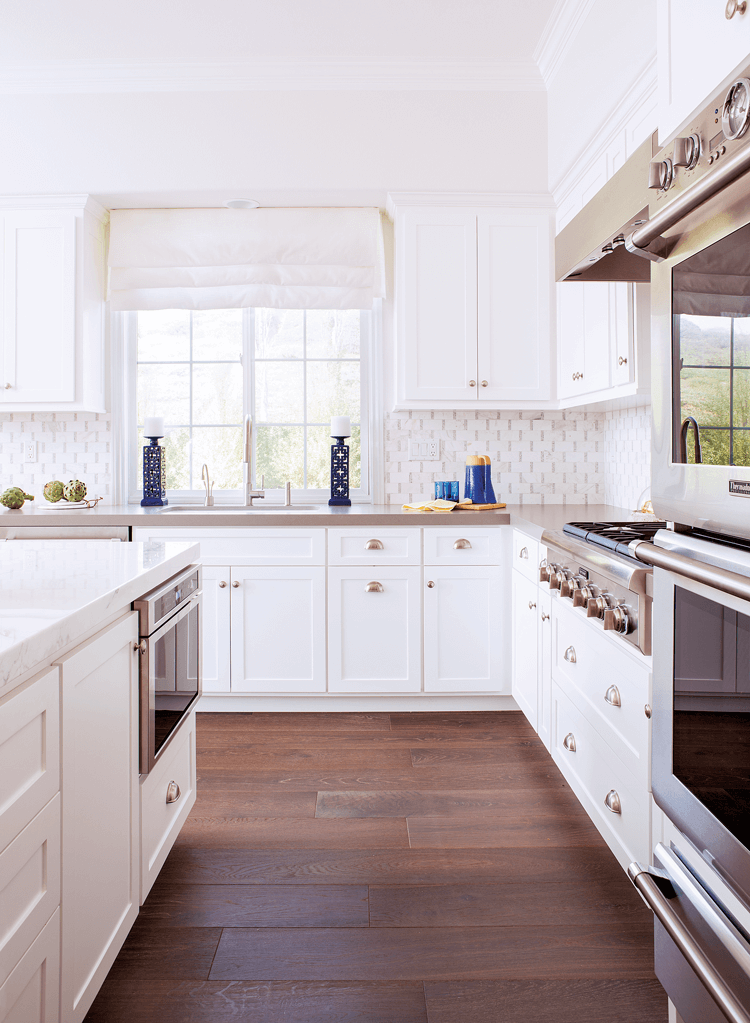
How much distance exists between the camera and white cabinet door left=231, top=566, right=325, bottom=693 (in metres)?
3.06

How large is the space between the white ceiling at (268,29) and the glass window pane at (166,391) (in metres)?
1.44

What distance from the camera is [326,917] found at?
5.57 ft

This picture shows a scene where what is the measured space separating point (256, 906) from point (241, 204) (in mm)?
3064

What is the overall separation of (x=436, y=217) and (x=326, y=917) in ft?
9.55

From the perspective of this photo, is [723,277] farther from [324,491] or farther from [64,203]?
[64,203]

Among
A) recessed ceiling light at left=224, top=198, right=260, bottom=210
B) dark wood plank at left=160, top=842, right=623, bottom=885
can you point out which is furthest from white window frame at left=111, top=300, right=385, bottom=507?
dark wood plank at left=160, top=842, right=623, bottom=885

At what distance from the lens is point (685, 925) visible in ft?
3.28

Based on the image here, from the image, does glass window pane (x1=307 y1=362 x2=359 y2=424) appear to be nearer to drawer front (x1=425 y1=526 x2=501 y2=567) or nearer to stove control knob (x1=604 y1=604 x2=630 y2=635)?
drawer front (x1=425 y1=526 x2=501 y2=567)

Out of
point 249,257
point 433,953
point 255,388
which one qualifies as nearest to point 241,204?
point 249,257

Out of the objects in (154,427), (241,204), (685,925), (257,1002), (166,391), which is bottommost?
(257,1002)

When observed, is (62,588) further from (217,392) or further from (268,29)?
(268,29)

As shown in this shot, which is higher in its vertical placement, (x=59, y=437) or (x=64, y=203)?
(x=64, y=203)

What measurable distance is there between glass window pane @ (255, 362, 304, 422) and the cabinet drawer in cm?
208

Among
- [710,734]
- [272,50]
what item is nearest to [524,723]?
[710,734]
